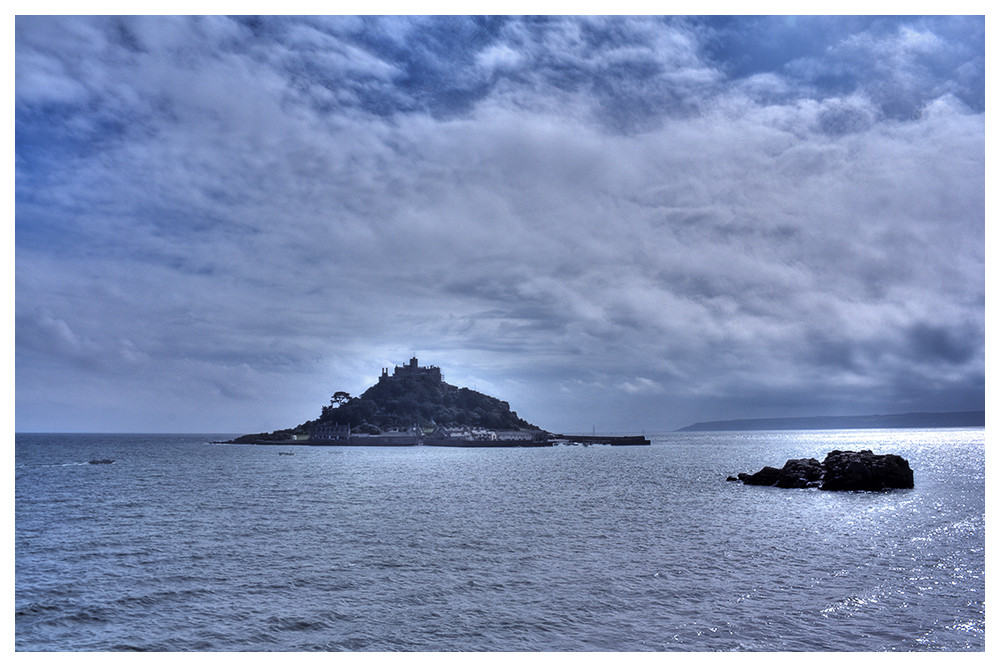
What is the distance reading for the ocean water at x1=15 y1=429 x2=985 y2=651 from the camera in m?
18.8

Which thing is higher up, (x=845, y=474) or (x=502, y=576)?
(x=845, y=474)

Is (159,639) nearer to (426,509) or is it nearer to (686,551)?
(686,551)

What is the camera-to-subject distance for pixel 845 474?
62562 mm

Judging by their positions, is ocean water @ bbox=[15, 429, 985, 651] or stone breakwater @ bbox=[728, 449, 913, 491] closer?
ocean water @ bbox=[15, 429, 985, 651]

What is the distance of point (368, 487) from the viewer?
218ft

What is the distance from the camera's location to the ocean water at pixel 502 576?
61.7ft

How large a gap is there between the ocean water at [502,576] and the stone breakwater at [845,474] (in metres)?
10.3

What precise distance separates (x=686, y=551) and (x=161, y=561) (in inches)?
1032

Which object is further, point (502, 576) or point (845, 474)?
point (845, 474)

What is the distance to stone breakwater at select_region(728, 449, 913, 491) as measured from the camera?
203 ft

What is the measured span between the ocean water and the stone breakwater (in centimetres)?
1031

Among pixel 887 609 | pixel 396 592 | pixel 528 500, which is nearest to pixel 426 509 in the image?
pixel 528 500

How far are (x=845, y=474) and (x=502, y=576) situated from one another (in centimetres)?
5223
